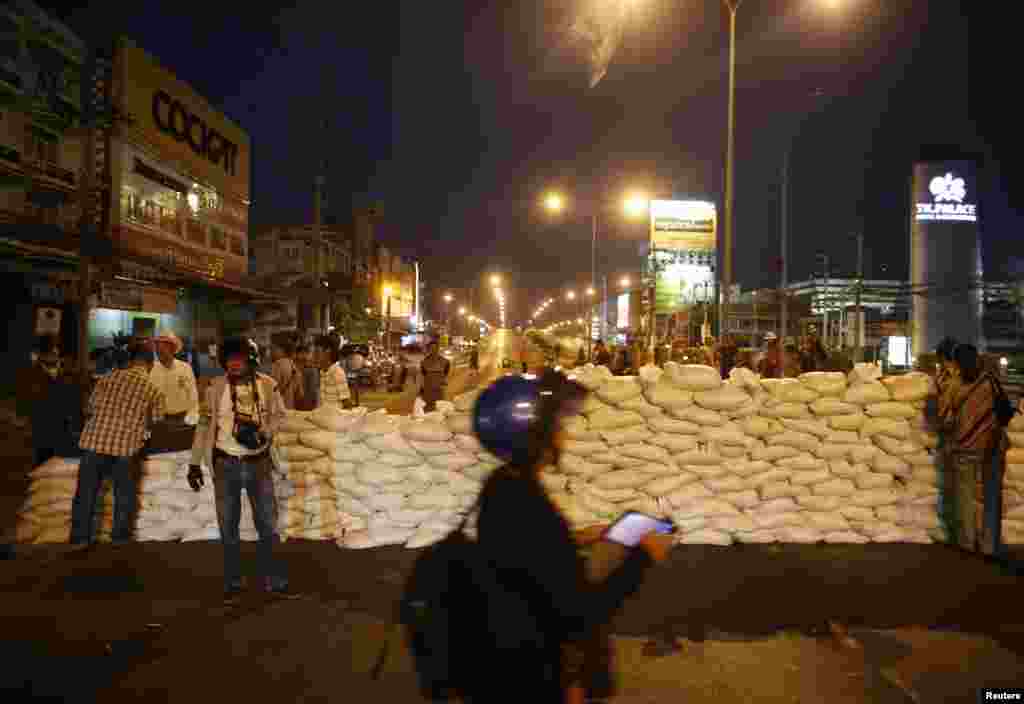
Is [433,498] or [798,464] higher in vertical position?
[798,464]

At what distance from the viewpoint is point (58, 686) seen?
3508 millimetres

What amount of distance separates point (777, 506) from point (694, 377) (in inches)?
49.2

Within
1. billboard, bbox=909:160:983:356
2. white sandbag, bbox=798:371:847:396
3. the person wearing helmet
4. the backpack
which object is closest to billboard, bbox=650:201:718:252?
white sandbag, bbox=798:371:847:396

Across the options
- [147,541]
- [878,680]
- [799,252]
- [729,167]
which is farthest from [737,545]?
[799,252]

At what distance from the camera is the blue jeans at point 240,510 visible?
4613 mm

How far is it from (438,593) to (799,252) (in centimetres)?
8047

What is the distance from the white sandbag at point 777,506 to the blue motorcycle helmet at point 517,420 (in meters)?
4.34

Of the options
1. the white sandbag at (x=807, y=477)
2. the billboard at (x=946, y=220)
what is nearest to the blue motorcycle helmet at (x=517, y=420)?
the white sandbag at (x=807, y=477)

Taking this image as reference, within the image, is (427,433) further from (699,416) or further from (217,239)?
(217,239)

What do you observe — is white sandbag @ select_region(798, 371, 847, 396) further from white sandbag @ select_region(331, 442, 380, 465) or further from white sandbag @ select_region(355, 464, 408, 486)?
white sandbag @ select_region(331, 442, 380, 465)

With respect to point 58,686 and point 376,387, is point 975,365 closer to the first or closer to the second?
point 58,686

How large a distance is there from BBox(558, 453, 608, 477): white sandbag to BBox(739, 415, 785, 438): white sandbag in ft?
3.94

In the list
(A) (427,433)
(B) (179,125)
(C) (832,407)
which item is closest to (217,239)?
(B) (179,125)

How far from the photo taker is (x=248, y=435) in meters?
4.61
